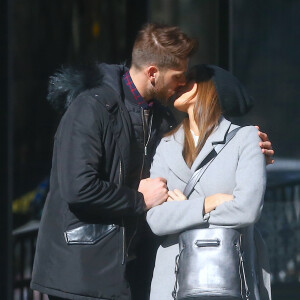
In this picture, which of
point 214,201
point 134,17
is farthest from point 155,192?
point 134,17

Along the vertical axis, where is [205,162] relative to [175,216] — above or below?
above

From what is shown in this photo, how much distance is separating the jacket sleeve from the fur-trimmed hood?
0.15 meters

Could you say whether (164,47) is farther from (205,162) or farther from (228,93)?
(205,162)

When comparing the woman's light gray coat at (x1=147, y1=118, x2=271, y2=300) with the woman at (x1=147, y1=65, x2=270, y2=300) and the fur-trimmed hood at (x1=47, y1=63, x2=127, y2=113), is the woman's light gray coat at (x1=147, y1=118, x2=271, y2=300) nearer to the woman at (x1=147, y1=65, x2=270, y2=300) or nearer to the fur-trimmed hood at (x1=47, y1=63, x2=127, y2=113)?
the woman at (x1=147, y1=65, x2=270, y2=300)

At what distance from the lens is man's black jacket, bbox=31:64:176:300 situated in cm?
431

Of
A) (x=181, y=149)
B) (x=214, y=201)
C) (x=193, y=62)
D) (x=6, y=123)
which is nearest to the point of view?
(x=214, y=201)

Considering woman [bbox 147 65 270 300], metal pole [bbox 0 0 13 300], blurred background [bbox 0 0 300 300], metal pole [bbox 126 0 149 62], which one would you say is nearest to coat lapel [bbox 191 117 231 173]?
woman [bbox 147 65 270 300]

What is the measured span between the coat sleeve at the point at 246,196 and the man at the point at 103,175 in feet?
0.70

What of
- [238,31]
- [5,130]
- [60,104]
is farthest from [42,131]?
[60,104]

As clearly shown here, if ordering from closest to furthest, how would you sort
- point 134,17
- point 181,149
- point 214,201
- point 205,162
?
point 214,201 < point 205,162 < point 181,149 < point 134,17

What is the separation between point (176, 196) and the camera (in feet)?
14.5

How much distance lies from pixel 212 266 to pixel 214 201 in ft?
1.01

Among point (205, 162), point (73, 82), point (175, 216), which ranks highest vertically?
point (73, 82)

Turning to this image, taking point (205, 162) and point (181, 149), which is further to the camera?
point (181, 149)
